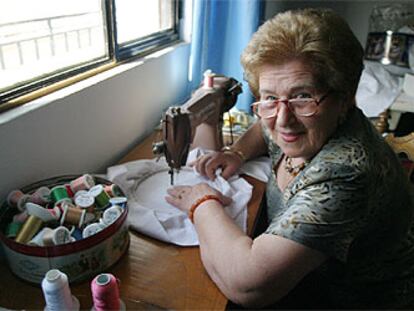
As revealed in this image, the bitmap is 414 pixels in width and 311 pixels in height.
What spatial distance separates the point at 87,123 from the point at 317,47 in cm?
67

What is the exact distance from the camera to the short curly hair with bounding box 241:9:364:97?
0.77 metres

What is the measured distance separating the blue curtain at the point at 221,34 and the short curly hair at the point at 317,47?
2.72ft

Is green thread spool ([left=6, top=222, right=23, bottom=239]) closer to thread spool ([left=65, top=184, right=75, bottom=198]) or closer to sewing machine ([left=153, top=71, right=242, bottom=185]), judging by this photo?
thread spool ([left=65, top=184, right=75, bottom=198])

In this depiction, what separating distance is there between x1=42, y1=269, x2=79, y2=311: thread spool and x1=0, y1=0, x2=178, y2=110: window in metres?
0.43

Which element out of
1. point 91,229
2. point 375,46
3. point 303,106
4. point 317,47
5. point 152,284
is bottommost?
point 152,284

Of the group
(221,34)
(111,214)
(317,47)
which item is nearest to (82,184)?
(111,214)

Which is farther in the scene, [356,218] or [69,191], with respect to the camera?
[69,191]

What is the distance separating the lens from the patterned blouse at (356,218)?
719 millimetres

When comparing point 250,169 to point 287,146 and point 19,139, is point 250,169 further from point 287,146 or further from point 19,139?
point 19,139

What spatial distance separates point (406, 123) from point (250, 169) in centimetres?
119

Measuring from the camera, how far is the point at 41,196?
85 centimetres

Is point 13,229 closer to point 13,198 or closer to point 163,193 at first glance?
point 13,198

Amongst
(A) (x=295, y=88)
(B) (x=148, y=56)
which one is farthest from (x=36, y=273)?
(B) (x=148, y=56)

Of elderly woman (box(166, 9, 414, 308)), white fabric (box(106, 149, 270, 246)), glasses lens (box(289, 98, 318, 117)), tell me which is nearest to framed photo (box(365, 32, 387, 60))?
white fabric (box(106, 149, 270, 246))
